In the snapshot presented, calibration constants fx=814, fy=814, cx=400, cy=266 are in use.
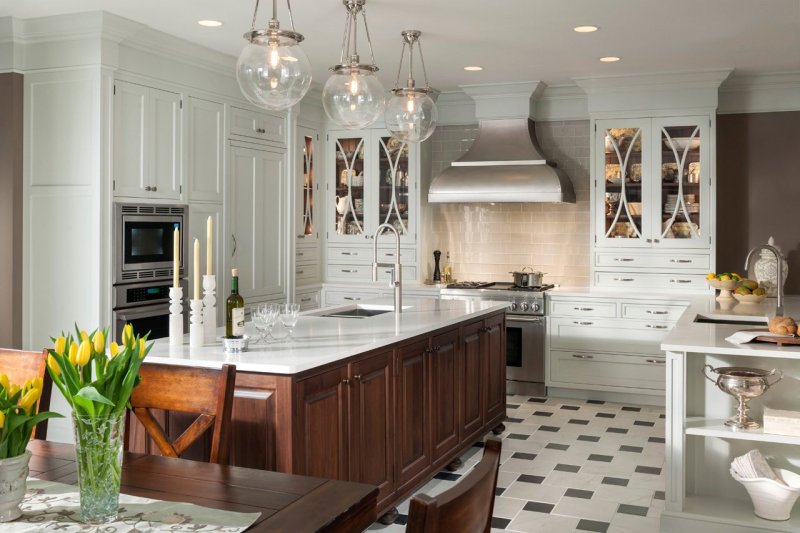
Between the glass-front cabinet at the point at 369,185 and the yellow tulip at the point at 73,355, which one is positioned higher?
the glass-front cabinet at the point at 369,185

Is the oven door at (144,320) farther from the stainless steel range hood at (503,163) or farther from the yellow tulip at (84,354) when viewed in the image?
the yellow tulip at (84,354)

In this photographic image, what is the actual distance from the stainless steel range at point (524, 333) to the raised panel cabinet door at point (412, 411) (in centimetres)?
247

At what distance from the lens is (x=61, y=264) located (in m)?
4.93

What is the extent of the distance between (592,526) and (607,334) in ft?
9.41

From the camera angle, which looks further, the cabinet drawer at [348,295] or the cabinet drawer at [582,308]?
the cabinet drawer at [348,295]

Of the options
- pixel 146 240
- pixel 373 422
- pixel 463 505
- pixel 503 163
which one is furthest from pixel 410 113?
pixel 463 505

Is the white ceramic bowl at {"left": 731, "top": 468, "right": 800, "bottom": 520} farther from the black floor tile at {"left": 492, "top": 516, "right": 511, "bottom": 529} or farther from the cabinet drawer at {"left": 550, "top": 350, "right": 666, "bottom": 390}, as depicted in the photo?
the cabinet drawer at {"left": 550, "top": 350, "right": 666, "bottom": 390}

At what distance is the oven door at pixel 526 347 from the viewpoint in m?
6.56

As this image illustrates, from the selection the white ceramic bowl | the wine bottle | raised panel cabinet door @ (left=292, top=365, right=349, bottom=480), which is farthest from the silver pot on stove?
the wine bottle

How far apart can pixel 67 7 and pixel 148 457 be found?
10.9 feet

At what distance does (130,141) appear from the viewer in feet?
16.5

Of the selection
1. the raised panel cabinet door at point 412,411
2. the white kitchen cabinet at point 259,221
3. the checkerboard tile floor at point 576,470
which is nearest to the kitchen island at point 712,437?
the checkerboard tile floor at point 576,470

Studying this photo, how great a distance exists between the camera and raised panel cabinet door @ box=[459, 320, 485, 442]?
4.67 m

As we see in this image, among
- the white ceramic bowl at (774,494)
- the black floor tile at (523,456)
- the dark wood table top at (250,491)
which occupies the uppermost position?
the dark wood table top at (250,491)
